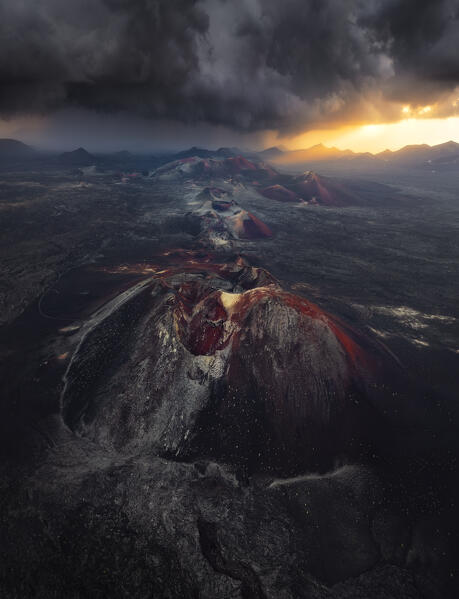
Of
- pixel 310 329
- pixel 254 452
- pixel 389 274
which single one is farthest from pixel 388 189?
pixel 254 452

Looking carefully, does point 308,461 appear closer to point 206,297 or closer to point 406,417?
→ point 406,417

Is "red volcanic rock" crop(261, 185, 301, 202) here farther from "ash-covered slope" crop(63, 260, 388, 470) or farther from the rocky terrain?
"ash-covered slope" crop(63, 260, 388, 470)

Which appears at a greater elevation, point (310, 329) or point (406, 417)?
point (310, 329)

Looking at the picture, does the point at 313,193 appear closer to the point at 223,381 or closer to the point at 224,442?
the point at 223,381

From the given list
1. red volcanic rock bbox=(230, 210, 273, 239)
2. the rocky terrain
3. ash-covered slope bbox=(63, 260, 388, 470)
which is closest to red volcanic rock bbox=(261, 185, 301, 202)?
red volcanic rock bbox=(230, 210, 273, 239)

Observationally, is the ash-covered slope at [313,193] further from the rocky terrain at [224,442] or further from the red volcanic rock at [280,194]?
the rocky terrain at [224,442]

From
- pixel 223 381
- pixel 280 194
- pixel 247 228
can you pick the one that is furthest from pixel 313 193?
pixel 223 381
